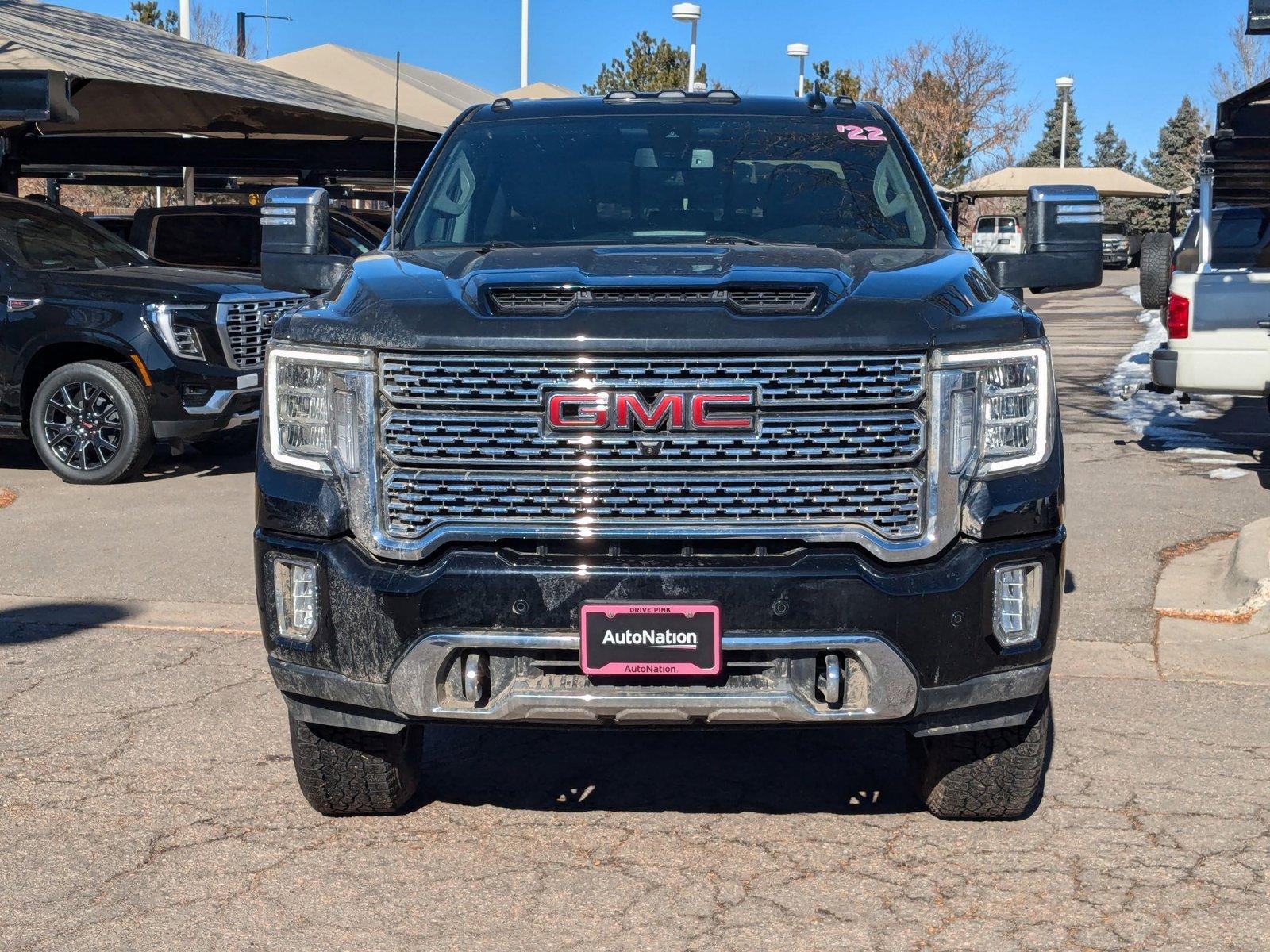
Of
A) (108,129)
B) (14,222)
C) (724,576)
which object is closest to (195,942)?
(724,576)

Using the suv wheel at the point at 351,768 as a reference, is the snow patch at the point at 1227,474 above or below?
above

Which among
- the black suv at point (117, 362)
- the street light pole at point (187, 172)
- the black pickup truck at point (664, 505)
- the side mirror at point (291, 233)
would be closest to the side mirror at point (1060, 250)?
the black pickup truck at point (664, 505)

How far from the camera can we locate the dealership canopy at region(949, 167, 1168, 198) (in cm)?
5228

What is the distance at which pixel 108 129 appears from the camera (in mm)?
18906

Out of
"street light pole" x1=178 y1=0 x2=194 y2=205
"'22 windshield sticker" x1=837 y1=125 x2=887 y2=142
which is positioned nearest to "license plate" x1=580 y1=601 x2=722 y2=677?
"'22 windshield sticker" x1=837 y1=125 x2=887 y2=142

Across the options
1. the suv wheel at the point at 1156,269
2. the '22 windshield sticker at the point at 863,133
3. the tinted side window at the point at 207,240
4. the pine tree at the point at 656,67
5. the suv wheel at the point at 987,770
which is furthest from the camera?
the pine tree at the point at 656,67

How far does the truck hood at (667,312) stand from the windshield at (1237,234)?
420 inches

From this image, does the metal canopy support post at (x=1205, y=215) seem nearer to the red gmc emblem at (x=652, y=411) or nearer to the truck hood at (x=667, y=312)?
the truck hood at (x=667, y=312)

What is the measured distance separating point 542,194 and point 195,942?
8.83 feet

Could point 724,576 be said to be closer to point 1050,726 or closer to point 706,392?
point 706,392

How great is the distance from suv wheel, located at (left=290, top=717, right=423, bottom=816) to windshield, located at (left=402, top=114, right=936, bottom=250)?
1.62m

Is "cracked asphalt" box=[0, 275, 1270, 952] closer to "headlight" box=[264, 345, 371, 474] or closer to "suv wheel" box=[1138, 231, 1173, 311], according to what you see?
"headlight" box=[264, 345, 371, 474]

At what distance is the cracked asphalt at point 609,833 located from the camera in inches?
150

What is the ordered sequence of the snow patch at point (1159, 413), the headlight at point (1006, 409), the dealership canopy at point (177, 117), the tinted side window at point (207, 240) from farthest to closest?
the dealership canopy at point (177, 117), the tinted side window at point (207, 240), the snow patch at point (1159, 413), the headlight at point (1006, 409)
